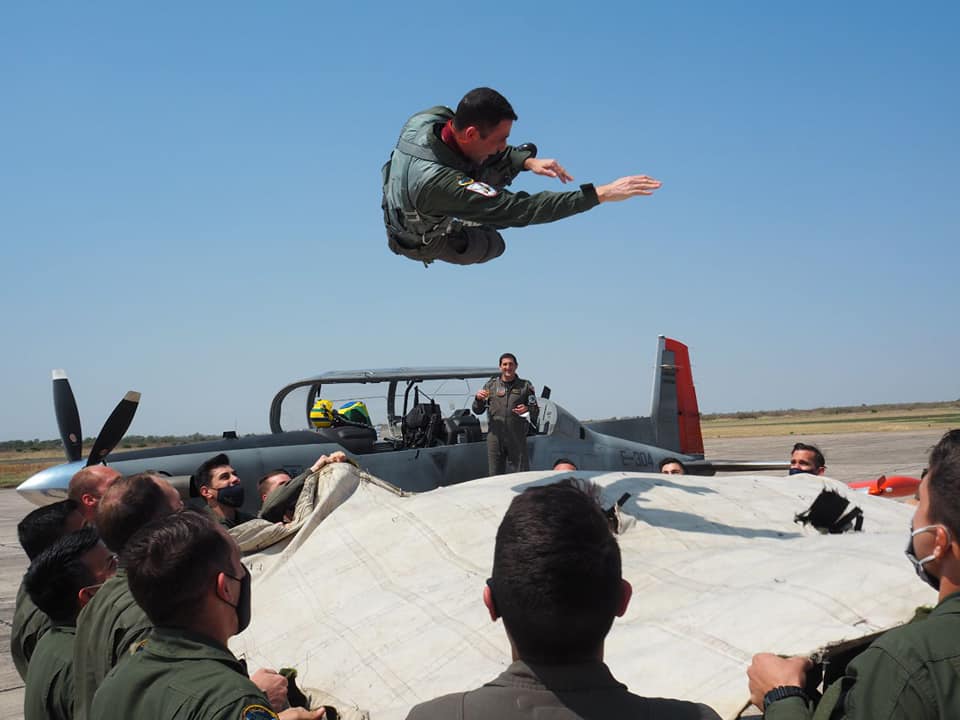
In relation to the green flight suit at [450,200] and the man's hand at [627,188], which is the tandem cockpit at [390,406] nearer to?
the green flight suit at [450,200]

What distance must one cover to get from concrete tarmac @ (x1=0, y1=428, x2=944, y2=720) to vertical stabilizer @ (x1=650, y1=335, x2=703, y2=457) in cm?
368

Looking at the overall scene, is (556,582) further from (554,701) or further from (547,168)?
(547,168)

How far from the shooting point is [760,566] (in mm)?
3174

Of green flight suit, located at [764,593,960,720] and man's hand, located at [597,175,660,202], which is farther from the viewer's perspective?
man's hand, located at [597,175,660,202]

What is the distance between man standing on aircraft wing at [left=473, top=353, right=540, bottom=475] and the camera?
29.4 ft

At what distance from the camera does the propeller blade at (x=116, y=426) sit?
A: 815 cm

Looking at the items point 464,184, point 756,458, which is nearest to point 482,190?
point 464,184

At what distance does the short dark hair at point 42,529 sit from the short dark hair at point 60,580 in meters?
0.69

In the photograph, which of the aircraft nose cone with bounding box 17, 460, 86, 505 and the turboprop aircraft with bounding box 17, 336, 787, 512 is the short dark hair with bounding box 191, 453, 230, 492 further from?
the aircraft nose cone with bounding box 17, 460, 86, 505

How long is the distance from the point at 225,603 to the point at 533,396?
7.28m

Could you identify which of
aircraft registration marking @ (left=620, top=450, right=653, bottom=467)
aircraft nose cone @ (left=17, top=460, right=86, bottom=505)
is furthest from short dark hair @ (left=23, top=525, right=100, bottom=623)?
aircraft registration marking @ (left=620, top=450, right=653, bottom=467)

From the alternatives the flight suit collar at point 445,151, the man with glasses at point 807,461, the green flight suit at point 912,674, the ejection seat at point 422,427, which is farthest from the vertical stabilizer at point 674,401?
the green flight suit at point 912,674

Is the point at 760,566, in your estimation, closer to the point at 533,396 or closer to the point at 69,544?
the point at 69,544

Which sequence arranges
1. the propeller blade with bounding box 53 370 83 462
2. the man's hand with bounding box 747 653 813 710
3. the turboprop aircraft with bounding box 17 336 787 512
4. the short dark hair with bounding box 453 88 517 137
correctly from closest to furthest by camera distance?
1. the man's hand with bounding box 747 653 813 710
2. the short dark hair with bounding box 453 88 517 137
3. the turboprop aircraft with bounding box 17 336 787 512
4. the propeller blade with bounding box 53 370 83 462
